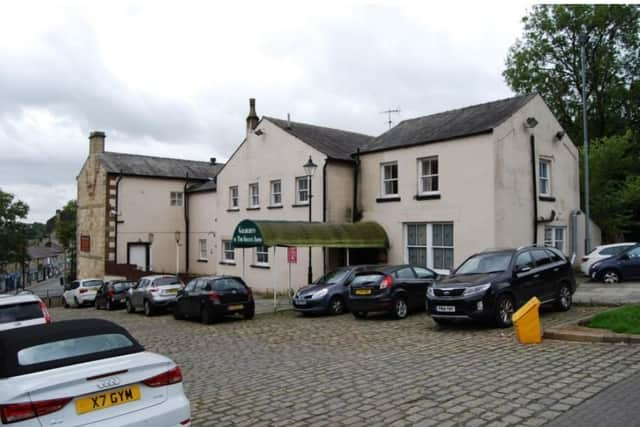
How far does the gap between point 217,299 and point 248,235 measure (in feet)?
11.2

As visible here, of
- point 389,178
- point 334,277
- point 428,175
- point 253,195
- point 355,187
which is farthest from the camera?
point 253,195

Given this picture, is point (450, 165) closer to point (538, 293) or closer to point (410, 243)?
point (410, 243)

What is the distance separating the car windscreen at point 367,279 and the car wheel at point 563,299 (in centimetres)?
464

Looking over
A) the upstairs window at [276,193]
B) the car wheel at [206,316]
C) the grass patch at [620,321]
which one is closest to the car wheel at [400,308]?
the grass patch at [620,321]

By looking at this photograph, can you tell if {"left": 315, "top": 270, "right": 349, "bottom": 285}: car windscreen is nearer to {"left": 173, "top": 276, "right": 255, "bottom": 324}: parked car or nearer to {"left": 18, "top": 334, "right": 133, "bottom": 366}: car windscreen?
{"left": 173, "top": 276, "right": 255, "bottom": 324}: parked car

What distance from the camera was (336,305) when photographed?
16953mm

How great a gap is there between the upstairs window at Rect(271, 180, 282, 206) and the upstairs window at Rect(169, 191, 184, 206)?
13279mm

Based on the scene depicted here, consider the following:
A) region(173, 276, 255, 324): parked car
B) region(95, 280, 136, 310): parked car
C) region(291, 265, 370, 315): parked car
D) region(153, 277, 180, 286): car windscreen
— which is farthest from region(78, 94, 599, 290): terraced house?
region(95, 280, 136, 310): parked car

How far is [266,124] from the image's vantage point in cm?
2717

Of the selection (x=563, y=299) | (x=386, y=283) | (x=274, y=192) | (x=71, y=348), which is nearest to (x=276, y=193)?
(x=274, y=192)

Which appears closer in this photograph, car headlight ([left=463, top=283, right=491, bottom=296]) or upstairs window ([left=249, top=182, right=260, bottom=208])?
car headlight ([left=463, top=283, right=491, bottom=296])

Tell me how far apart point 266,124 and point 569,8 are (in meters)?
26.3

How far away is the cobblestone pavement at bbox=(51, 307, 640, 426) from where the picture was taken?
623 centimetres

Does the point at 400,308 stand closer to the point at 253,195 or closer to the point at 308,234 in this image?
the point at 308,234
